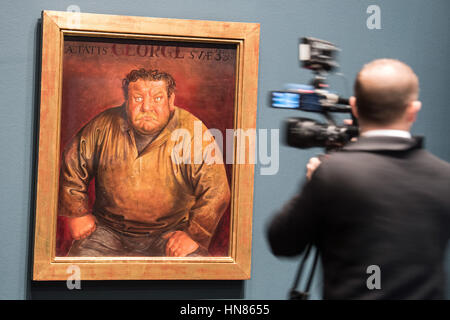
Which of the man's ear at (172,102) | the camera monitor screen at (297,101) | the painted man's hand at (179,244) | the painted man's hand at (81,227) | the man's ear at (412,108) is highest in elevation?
the man's ear at (172,102)

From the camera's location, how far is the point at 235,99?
244 centimetres

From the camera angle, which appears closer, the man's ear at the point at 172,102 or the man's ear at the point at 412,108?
the man's ear at the point at 412,108

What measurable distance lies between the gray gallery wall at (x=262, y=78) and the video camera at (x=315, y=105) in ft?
2.66

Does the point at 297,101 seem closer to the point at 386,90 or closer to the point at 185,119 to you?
the point at 386,90

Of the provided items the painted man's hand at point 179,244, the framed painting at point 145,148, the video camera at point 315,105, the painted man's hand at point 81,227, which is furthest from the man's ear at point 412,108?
the painted man's hand at point 81,227

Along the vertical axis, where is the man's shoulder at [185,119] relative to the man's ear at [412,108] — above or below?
above

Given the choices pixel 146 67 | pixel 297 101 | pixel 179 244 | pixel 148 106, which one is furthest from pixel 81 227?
pixel 297 101

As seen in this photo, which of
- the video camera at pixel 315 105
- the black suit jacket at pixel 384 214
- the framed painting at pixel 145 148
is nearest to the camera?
the black suit jacket at pixel 384 214

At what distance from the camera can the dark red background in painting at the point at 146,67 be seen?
7.75 ft

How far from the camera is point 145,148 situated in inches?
94.7

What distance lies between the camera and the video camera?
1.61 metres

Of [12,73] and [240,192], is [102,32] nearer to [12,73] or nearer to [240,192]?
[12,73]

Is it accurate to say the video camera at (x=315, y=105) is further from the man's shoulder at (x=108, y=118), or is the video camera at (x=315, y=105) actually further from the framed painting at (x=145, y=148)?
the man's shoulder at (x=108, y=118)

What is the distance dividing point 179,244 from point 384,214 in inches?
50.9
